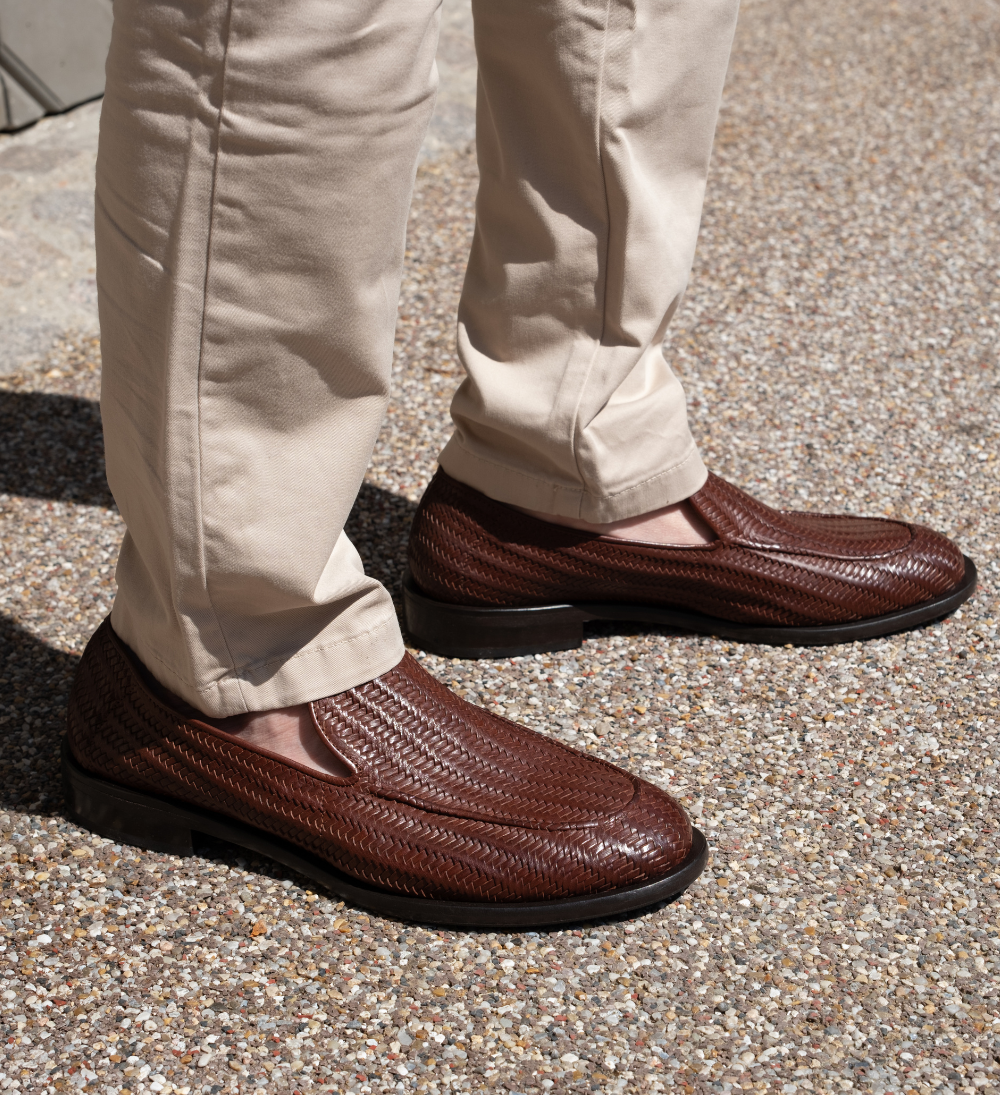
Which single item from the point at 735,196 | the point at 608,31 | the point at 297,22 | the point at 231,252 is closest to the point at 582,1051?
the point at 231,252

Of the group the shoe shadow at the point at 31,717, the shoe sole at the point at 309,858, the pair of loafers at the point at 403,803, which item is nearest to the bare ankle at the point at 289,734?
the pair of loafers at the point at 403,803

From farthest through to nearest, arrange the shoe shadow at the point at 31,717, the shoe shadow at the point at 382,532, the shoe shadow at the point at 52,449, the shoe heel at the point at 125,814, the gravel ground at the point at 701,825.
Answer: the shoe shadow at the point at 52,449 → the shoe shadow at the point at 382,532 → the shoe shadow at the point at 31,717 → the shoe heel at the point at 125,814 → the gravel ground at the point at 701,825

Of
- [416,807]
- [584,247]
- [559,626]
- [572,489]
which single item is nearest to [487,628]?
[559,626]

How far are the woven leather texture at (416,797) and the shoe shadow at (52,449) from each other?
0.96 meters

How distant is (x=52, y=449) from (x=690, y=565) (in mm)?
1395

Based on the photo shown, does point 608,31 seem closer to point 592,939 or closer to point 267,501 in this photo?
point 267,501

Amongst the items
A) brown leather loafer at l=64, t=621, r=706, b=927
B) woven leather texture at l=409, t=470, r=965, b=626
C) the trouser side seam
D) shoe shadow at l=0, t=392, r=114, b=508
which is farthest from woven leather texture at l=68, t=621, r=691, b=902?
shoe shadow at l=0, t=392, r=114, b=508

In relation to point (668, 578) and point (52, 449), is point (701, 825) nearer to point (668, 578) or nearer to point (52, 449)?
point (668, 578)

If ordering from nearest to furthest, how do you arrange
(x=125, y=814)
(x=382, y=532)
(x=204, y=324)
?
(x=204, y=324) < (x=125, y=814) < (x=382, y=532)

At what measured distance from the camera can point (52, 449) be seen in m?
2.49

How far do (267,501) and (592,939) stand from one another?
0.67 metres

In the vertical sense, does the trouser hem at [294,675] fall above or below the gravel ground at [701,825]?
above

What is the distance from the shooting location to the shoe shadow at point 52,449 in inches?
93.5

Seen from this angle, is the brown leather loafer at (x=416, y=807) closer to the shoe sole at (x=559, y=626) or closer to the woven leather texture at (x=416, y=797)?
the woven leather texture at (x=416, y=797)
